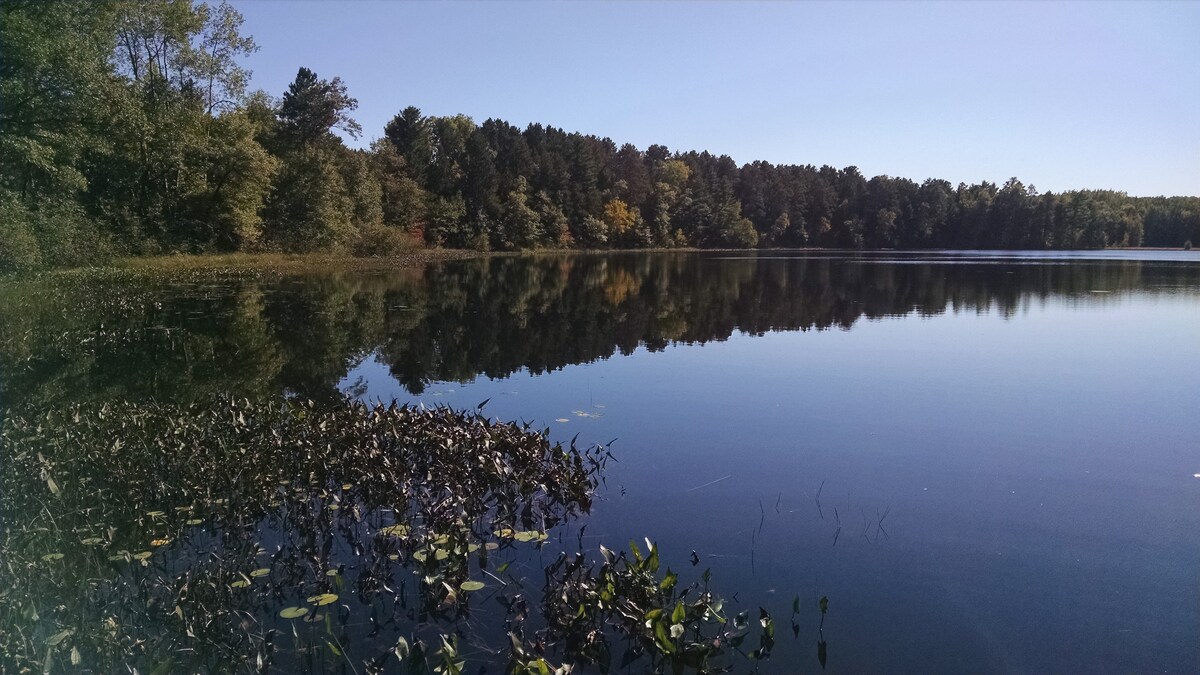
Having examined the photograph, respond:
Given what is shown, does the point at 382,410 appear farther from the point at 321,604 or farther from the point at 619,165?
the point at 619,165

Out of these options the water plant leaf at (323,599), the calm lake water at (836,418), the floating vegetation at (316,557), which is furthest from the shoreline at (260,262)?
the water plant leaf at (323,599)

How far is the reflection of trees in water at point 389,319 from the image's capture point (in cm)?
1599

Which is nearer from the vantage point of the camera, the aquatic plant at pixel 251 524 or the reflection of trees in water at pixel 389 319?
the aquatic plant at pixel 251 524

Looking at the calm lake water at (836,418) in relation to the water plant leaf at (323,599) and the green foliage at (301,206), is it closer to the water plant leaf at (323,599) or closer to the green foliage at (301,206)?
the water plant leaf at (323,599)

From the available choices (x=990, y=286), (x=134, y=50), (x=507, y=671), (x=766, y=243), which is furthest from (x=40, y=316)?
(x=766, y=243)

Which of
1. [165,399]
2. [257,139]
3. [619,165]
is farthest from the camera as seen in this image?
[619,165]

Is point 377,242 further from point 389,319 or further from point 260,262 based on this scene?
point 389,319

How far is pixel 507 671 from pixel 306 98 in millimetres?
64197

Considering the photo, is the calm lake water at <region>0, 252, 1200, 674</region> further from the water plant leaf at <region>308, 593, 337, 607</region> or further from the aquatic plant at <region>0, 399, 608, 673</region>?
the water plant leaf at <region>308, 593, 337, 607</region>

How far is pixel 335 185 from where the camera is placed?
59.0m

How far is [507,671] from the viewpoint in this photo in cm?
523

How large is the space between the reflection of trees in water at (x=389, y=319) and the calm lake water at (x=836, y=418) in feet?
0.49

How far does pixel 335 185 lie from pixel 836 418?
54.1 m

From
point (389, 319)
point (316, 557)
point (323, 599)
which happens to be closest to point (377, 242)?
point (389, 319)
